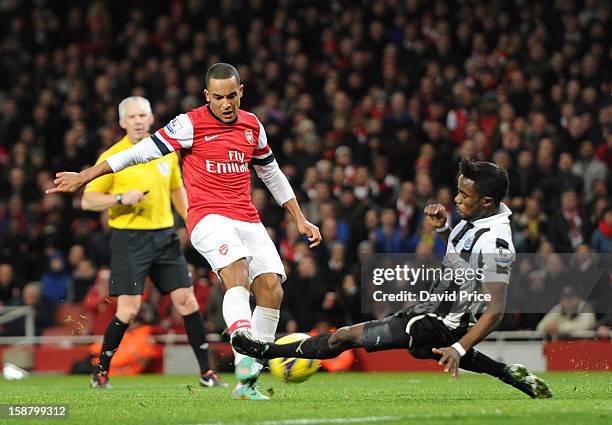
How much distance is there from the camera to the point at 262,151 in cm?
862

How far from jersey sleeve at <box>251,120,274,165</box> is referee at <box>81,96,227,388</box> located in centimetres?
204

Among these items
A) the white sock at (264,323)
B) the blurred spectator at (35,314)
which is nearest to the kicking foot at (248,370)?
the white sock at (264,323)

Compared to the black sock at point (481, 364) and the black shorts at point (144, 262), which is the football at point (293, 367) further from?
the black shorts at point (144, 262)

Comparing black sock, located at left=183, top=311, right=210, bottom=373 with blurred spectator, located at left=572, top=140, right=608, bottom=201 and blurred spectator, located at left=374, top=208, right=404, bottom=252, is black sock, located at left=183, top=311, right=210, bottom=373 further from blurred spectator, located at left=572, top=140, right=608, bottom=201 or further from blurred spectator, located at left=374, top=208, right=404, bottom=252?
blurred spectator, located at left=572, top=140, right=608, bottom=201

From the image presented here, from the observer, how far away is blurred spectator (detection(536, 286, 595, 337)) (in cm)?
1357

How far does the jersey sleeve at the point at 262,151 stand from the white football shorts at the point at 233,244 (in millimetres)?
579

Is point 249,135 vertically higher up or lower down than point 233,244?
higher up

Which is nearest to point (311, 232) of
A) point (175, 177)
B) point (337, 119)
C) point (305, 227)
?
point (305, 227)

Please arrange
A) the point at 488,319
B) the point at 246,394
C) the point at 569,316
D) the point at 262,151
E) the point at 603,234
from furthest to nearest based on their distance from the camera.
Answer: the point at 603,234 < the point at 569,316 < the point at 262,151 < the point at 246,394 < the point at 488,319

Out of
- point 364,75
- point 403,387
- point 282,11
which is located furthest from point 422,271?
point 282,11

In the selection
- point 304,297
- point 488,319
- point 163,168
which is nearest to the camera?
point 488,319

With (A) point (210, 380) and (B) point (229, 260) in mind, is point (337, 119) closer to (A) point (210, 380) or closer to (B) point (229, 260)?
(A) point (210, 380)

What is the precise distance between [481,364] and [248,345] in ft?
5.03

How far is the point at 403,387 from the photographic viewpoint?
391 inches
